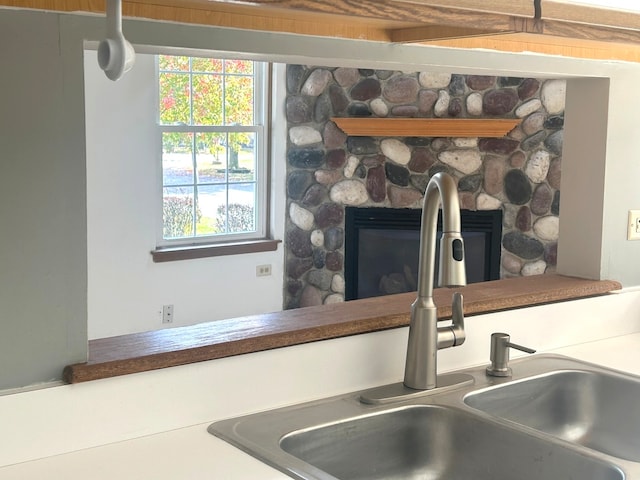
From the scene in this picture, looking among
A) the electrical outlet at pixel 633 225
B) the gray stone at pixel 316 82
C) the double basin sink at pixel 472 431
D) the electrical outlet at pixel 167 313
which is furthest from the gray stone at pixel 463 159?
the double basin sink at pixel 472 431

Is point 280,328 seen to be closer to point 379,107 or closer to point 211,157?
point 379,107

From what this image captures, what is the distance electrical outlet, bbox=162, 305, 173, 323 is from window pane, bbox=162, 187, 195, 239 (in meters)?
0.41

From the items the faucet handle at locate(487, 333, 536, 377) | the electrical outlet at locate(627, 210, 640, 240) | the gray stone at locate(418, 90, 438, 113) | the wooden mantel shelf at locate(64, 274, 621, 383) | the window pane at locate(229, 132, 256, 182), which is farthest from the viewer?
the window pane at locate(229, 132, 256, 182)

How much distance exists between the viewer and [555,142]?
4301 millimetres

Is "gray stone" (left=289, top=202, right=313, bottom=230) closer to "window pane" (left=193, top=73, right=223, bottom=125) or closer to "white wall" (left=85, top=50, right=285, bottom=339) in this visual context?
"white wall" (left=85, top=50, right=285, bottom=339)

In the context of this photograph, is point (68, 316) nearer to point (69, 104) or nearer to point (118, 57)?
point (69, 104)

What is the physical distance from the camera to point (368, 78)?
4.67 m

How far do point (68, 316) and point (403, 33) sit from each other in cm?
93

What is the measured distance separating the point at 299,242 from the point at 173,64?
129 cm

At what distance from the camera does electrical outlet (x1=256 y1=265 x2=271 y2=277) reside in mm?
5051

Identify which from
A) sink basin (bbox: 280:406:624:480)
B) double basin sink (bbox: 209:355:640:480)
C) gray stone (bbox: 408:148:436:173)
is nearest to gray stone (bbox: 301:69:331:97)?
gray stone (bbox: 408:148:436:173)

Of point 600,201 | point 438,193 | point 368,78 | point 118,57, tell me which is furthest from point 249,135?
point 118,57

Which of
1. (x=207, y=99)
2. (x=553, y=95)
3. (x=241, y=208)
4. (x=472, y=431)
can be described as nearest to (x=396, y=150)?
(x=553, y=95)

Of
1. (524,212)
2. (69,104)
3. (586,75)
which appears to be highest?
(586,75)
